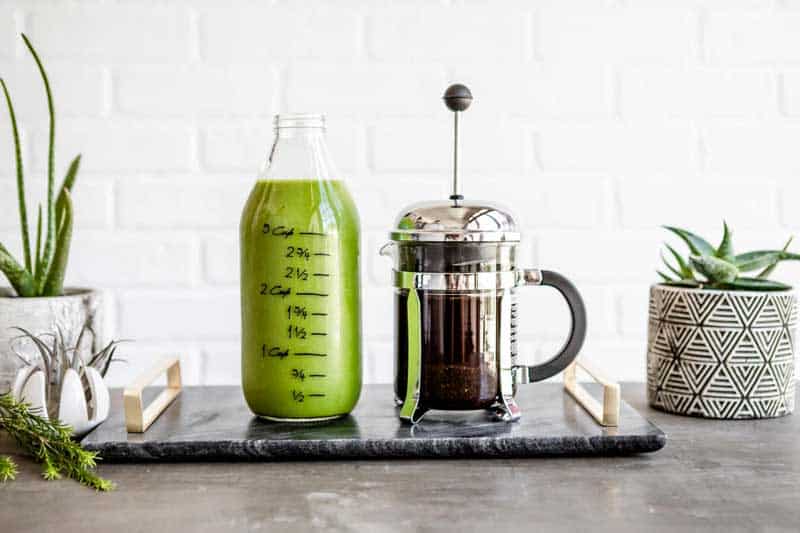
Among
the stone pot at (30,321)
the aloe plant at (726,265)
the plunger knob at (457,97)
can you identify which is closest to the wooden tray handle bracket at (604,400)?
the aloe plant at (726,265)

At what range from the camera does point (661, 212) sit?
1.47 m

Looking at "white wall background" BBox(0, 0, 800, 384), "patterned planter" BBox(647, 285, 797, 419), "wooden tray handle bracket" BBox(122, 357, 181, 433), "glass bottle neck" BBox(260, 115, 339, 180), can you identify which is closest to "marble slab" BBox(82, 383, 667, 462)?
"wooden tray handle bracket" BBox(122, 357, 181, 433)

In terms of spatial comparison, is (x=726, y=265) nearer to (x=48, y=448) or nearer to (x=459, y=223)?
(x=459, y=223)

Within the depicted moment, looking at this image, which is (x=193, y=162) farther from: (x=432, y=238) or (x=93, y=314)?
(x=432, y=238)

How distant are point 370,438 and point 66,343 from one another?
37 centimetres

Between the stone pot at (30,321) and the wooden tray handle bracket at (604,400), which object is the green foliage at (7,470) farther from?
the wooden tray handle bracket at (604,400)

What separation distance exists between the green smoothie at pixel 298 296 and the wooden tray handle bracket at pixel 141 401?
0.11 metres

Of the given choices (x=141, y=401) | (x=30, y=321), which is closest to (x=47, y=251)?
(x=30, y=321)

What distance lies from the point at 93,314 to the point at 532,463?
A: 54 cm

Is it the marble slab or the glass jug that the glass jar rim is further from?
the marble slab

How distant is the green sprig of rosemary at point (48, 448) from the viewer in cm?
81

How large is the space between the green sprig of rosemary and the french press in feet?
1.02

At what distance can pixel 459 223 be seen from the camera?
899 millimetres

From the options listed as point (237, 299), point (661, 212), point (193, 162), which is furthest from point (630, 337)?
point (193, 162)
